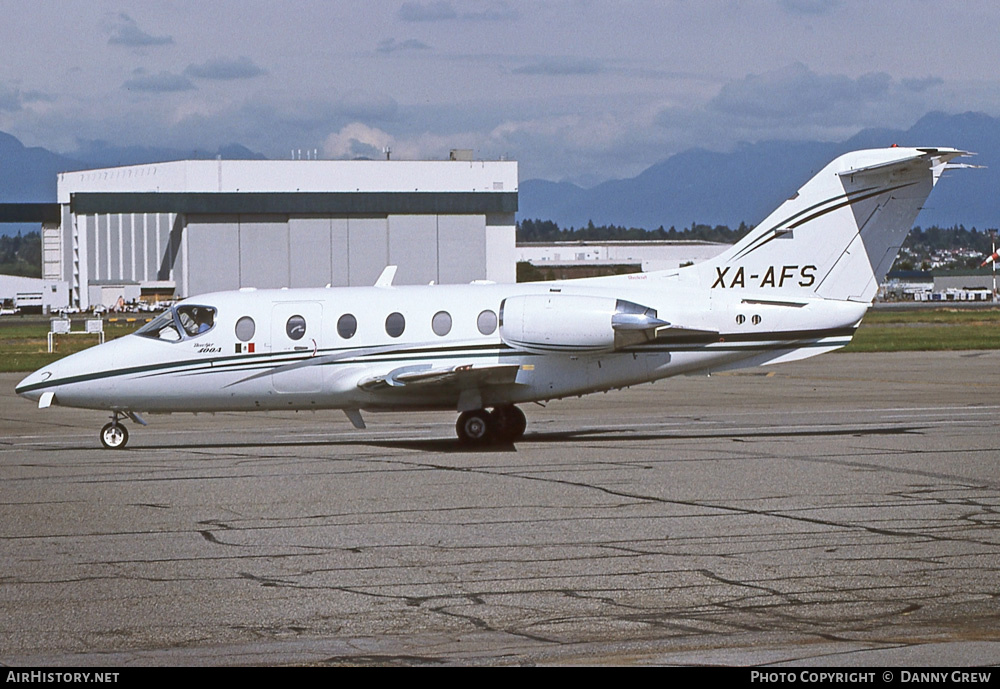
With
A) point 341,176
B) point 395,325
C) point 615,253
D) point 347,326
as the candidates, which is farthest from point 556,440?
point 615,253

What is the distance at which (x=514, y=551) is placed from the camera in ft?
38.2

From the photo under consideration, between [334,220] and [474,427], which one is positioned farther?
[334,220]

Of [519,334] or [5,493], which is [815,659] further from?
[519,334]

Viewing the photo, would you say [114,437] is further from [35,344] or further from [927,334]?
[927,334]

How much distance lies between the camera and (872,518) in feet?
42.6

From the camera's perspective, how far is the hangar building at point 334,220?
4129 inches

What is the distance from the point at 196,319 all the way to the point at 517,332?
5.66 meters

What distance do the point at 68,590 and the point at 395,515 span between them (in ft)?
13.8

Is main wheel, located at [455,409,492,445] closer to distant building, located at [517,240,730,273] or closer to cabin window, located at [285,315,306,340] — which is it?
→ cabin window, located at [285,315,306,340]

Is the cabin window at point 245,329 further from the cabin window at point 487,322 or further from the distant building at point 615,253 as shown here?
the distant building at point 615,253

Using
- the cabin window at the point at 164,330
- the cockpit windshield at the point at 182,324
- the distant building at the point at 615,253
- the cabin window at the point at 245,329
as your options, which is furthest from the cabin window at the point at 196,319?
the distant building at the point at 615,253

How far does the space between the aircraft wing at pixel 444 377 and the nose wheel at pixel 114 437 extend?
4.25 meters

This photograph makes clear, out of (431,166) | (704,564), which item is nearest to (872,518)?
(704,564)

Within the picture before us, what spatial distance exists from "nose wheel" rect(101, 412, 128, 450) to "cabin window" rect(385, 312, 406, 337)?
488 cm
